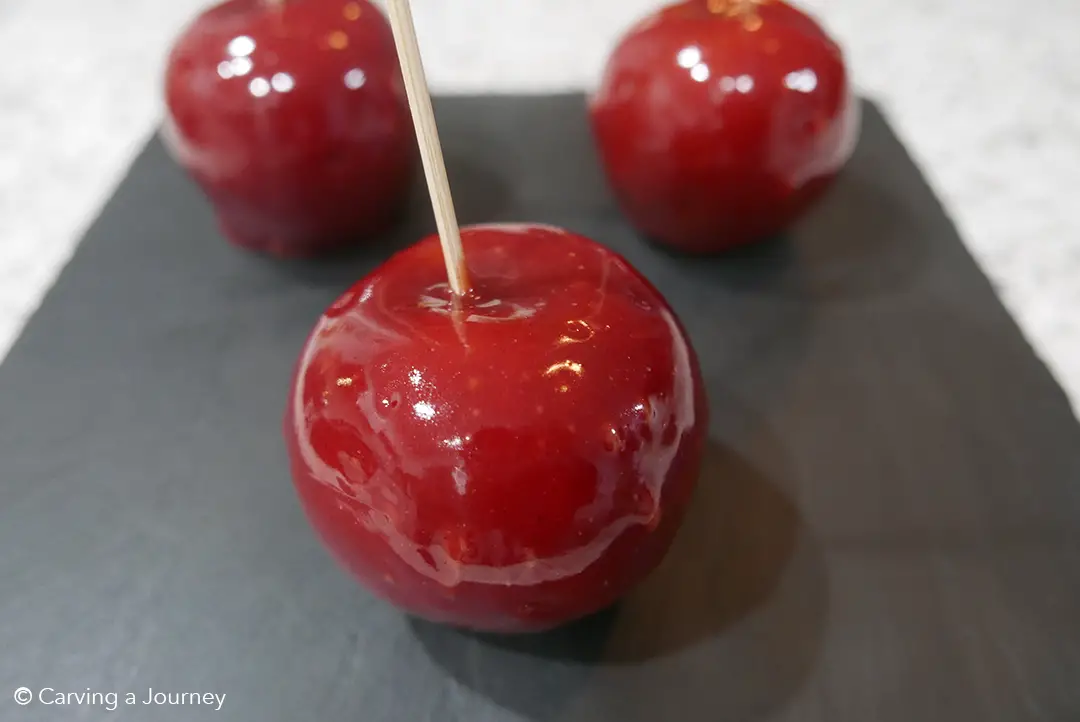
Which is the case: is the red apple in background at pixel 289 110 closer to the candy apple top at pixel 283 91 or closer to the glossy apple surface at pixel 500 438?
the candy apple top at pixel 283 91

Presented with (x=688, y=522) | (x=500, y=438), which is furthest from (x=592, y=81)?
(x=500, y=438)

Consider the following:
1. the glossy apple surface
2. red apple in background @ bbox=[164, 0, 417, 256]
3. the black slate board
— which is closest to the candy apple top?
red apple in background @ bbox=[164, 0, 417, 256]

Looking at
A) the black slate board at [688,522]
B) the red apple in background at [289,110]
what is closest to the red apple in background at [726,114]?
the black slate board at [688,522]

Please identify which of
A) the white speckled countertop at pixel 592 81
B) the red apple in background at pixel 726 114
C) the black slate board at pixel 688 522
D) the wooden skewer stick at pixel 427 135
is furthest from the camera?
the white speckled countertop at pixel 592 81

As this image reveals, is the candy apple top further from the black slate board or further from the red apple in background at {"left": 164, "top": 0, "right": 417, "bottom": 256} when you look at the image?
the black slate board

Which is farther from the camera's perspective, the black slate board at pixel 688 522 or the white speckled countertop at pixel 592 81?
the white speckled countertop at pixel 592 81

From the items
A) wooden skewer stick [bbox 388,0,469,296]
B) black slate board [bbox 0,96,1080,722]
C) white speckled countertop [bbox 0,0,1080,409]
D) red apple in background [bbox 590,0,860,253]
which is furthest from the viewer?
white speckled countertop [bbox 0,0,1080,409]

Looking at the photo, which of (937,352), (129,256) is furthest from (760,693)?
(129,256)
